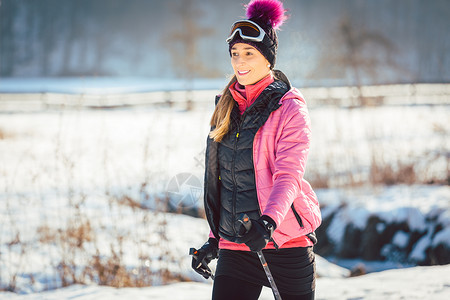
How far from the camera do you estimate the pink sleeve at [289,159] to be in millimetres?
2004

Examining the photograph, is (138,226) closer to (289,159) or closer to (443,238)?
(443,238)

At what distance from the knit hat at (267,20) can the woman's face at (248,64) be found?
0.03 m

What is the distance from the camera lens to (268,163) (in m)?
2.19

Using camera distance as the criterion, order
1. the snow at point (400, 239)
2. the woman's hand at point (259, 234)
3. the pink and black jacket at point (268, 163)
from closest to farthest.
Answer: the woman's hand at point (259, 234)
the pink and black jacket at point (268, 163)
the snow at point (400, 239)

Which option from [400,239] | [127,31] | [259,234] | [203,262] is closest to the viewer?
[259,234]

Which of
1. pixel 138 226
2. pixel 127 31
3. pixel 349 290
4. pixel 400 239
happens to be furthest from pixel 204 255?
pixel 127 31

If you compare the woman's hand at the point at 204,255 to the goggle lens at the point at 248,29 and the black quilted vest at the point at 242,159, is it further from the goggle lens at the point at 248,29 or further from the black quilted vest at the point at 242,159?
the goggle lens at the point at 248,29

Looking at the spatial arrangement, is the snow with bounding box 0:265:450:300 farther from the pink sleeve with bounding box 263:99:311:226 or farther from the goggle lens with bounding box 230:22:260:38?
the goggle lens with bounding box 230:22:260:38

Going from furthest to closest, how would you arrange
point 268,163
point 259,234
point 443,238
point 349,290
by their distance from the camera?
1. point 443,238
2. point 349,290
3. point 268,163
4. point 259,234

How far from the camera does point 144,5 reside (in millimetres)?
58594

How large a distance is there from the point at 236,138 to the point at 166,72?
52147 mm

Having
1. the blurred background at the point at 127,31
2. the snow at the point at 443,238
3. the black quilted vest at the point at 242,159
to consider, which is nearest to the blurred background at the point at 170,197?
the snow at the point at 443,238

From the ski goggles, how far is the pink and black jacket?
19 centimetres

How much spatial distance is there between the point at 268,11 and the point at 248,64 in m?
0.28
